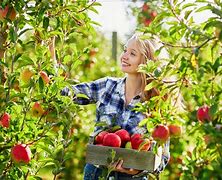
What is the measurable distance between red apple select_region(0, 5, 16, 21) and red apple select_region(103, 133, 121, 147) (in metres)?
0.77

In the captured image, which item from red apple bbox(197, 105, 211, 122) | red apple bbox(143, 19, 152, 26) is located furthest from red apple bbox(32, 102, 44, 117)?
red apple bbox(143, 19, 152, 26)

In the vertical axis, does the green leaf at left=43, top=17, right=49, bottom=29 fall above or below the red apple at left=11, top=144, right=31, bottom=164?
above

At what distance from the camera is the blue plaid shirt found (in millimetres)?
3801

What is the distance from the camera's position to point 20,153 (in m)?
3.10

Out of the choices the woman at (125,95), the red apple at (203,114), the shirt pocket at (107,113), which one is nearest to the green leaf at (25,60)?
the woman at (125,95)

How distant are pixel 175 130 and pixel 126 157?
1.63 ft

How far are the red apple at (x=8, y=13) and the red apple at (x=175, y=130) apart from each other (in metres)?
0.83

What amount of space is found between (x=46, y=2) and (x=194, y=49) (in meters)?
0.79

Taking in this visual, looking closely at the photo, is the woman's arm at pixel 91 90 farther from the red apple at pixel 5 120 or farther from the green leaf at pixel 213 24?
the green leaf at pixel 213 24

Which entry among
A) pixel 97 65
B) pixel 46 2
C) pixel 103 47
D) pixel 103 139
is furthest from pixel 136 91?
pixel 103 47

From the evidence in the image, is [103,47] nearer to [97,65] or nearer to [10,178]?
[97,65]

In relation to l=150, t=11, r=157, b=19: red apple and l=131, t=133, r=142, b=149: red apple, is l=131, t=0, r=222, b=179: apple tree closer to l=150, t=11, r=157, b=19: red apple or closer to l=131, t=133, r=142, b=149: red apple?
l=131, t=133, r=142, b=149: red apple

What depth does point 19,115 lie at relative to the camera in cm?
327

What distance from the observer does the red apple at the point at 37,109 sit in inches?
129
